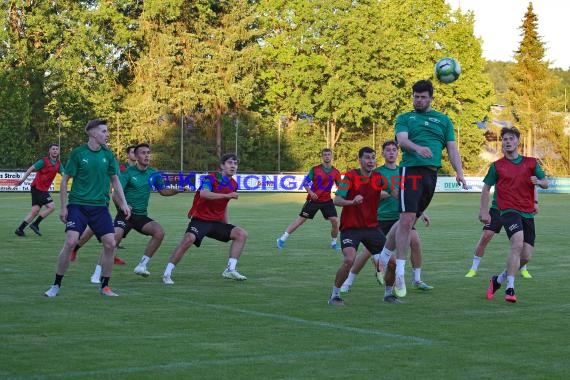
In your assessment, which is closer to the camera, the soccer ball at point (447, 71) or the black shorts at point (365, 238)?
→ the black shorts at point (365, 238)

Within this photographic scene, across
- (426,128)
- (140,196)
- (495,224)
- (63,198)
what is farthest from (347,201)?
(140,196)

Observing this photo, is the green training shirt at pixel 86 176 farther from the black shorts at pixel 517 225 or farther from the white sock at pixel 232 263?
the black shorts at pixel 517 225

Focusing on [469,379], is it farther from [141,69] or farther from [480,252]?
[141,69]

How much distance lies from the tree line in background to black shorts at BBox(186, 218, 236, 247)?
44629 millimetres

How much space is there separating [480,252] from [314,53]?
57816mm

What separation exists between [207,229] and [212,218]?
0.17m

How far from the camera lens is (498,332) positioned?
31.1 feet

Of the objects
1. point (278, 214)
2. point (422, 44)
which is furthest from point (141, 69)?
point (278, 214)

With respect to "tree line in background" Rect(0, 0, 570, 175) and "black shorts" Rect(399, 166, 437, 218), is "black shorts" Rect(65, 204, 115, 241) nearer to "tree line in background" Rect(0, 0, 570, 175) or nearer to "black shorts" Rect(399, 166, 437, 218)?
"black shorts" Rect(399, 166, 437, 218)

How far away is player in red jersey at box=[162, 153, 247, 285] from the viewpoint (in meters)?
13.5

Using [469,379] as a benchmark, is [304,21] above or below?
above

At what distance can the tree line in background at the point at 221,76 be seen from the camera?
62.2 meters

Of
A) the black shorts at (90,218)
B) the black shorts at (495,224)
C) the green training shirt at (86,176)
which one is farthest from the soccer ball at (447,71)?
the black shorts at (90,218)

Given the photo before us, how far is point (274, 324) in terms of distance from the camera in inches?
389
